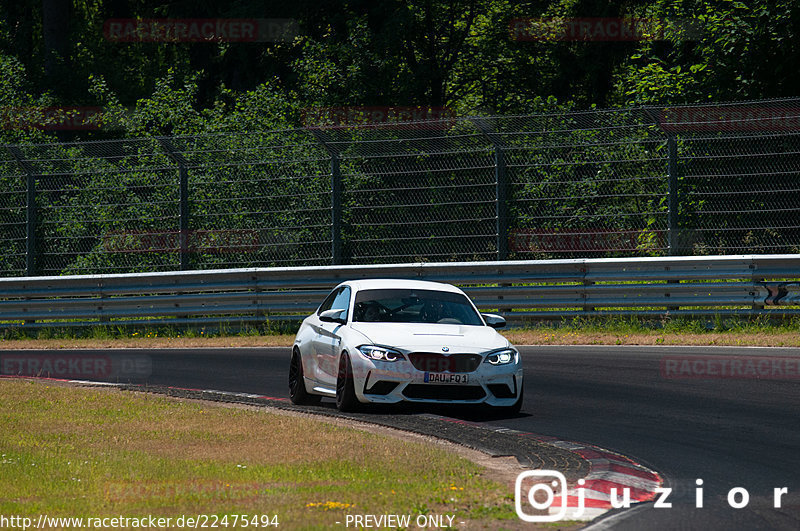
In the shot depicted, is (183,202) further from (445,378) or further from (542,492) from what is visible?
(542,492)

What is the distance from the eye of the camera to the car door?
12477 mm

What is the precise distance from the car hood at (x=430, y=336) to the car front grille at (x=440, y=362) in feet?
0.21

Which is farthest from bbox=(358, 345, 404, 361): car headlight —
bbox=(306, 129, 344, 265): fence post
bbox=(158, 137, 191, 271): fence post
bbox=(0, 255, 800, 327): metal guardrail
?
bbox=(158, 137, 191, 271): fence post

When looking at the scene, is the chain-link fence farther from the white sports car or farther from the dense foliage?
the white sports car

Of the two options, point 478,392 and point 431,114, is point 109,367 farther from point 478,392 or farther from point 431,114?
point 431,114

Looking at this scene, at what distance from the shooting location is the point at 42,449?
1013 cm

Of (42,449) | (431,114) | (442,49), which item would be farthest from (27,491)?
(442,49)

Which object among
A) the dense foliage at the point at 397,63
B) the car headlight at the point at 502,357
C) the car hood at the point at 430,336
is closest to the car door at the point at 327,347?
the car hood at the point at 430,336

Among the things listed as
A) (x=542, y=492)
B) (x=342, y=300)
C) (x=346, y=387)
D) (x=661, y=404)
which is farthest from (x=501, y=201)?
(x=542, y=492)

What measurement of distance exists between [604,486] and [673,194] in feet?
40.5

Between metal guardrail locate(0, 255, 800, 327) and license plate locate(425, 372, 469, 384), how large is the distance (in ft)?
27.7

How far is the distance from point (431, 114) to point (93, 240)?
12849 millimetres

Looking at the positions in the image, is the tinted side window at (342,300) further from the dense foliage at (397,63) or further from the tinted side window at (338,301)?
the dense foliage at (397,63)

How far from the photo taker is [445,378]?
11.8m
